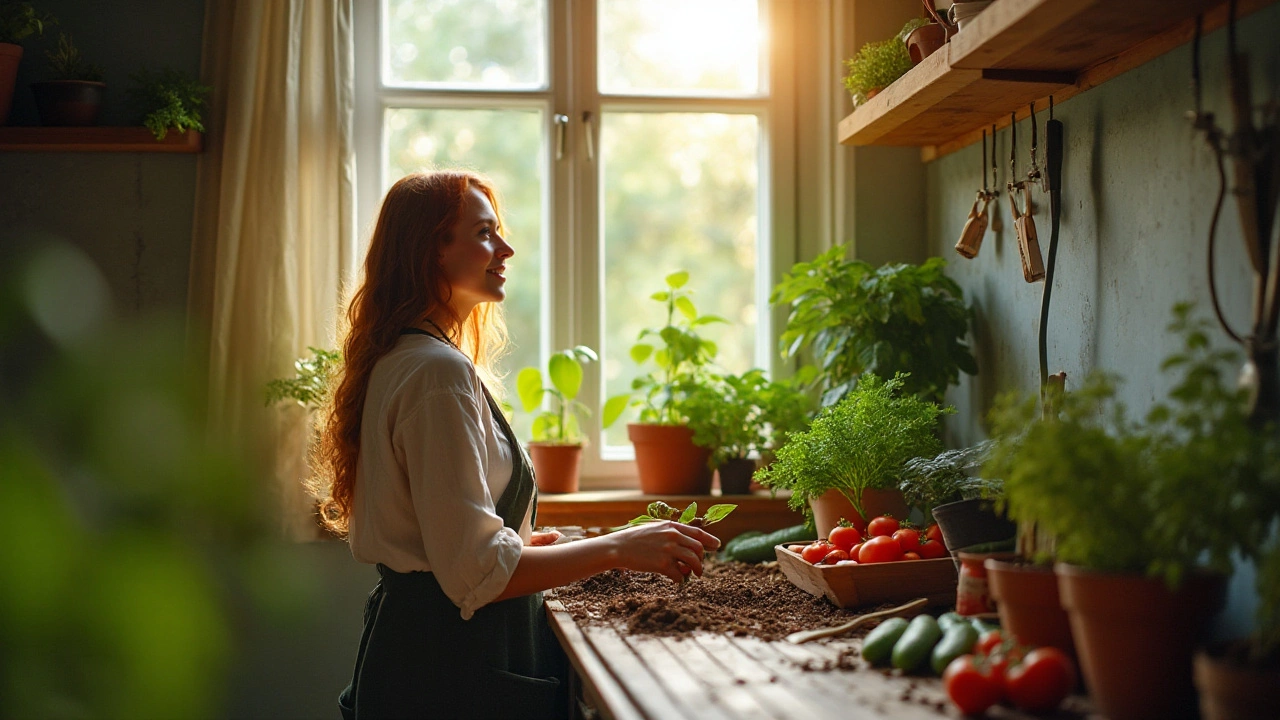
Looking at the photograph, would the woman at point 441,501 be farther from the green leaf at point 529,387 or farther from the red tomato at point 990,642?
the green leaf at point 529,387

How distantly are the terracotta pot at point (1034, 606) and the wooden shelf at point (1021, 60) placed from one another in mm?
777

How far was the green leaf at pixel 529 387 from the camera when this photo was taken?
9.68 feet

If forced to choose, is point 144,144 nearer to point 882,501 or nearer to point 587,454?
point 587,454

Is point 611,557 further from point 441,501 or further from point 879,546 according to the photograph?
point 879,546

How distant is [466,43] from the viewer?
304 cm

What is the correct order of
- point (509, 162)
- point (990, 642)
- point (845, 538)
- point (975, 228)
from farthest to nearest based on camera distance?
1. point (509, 162)
2. point (975, 228)
3. point (845, 538)
4. point (990, 642)

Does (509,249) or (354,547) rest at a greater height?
(509,249)

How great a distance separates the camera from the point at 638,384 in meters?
2.94

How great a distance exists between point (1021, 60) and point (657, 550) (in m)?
1.05

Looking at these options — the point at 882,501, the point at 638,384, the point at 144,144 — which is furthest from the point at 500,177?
the point at 882,501

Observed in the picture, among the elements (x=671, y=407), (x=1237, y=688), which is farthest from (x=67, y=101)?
(x=1237, y=688)

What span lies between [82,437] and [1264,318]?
274 cm

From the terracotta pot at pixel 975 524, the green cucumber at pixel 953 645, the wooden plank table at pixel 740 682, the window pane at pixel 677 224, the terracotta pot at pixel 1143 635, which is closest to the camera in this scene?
the terracotta pot at pixel 1143 635

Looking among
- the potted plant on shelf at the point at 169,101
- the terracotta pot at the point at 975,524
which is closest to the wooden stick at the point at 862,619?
the terracotta pot at the point at 975,524
